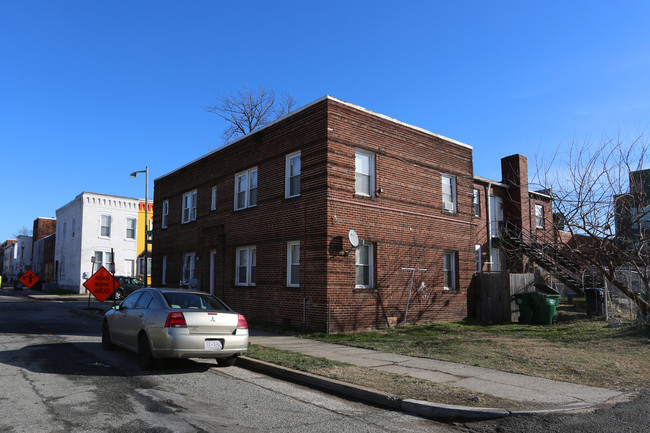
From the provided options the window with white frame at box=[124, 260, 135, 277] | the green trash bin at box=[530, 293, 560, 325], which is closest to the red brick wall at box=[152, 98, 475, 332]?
the green trash bin at box=[530, 293, 560, 325]

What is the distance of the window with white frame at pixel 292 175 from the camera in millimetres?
15492

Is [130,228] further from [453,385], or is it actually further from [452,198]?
[453,385]

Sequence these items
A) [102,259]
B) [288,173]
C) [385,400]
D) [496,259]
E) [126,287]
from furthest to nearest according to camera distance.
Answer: [102,259]
[126,287]
[496,259]
[288,173]
[385,400]

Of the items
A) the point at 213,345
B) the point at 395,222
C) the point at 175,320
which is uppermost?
the point at 395,222

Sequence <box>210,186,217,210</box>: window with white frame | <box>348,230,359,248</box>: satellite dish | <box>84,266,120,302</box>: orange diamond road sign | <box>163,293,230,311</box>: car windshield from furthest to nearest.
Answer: <box>210,186,217,210</box>: window with white frame → <box>84,266,120,302</box>: orange diamond road sign → <box>348,230,359,248</box>: satellite dish → <box>163,293,230,311</box>: car windshield

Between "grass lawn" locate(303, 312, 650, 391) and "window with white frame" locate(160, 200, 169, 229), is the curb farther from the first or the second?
"window with white frame" locate(160, 200, 169, 229)

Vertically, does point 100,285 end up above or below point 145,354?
above

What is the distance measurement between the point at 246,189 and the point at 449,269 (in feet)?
26.8

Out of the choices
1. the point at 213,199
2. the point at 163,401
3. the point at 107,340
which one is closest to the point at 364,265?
the point at 107,340

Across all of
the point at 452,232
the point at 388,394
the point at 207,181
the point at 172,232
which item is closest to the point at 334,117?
the point at 452,232

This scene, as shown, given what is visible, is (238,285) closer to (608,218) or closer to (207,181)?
(207,181)

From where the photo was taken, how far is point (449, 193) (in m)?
18.4

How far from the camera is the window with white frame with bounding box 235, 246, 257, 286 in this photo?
17062 millimetres

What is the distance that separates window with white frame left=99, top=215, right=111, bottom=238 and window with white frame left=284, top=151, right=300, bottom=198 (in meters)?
30.9
